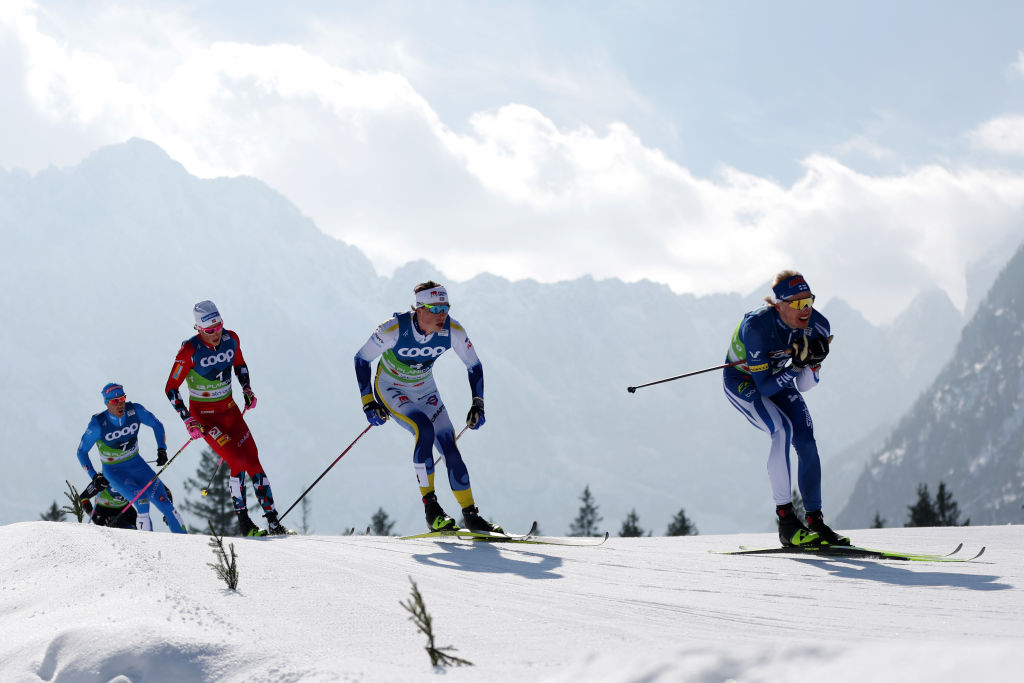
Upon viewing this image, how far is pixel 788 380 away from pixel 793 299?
716 millimetres

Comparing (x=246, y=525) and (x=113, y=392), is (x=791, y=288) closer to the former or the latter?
(x=246, y=525)

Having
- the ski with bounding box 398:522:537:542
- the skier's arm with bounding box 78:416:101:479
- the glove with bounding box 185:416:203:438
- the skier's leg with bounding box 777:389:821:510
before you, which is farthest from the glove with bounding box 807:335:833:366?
the skier's arm with bounding box 78:416:101:479

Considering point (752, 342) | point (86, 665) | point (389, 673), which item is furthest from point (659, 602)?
point (752, 342)

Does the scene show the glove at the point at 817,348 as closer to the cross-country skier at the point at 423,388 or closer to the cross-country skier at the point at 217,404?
the cross-country skier at the point at 423,388

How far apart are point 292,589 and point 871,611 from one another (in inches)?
118

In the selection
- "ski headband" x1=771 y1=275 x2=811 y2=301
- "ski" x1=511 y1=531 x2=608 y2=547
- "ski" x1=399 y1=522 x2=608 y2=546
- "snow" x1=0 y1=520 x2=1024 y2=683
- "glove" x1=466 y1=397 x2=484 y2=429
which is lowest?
"snow" x1=0 y1=520 x2=1024 y2=683

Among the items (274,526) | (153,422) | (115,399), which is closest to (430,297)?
(274,526)

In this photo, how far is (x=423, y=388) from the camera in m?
8.51

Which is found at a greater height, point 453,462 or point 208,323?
point 208,323

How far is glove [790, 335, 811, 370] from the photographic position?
706 centimetres

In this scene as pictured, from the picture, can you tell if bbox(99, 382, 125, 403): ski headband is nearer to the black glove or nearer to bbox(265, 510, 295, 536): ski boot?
the black glove

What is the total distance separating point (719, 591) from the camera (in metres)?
5.13

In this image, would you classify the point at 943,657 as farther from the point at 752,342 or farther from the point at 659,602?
the point at 752,342

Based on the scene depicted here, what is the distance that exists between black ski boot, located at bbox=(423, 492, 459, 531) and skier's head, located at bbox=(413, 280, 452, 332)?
5.26 ft
